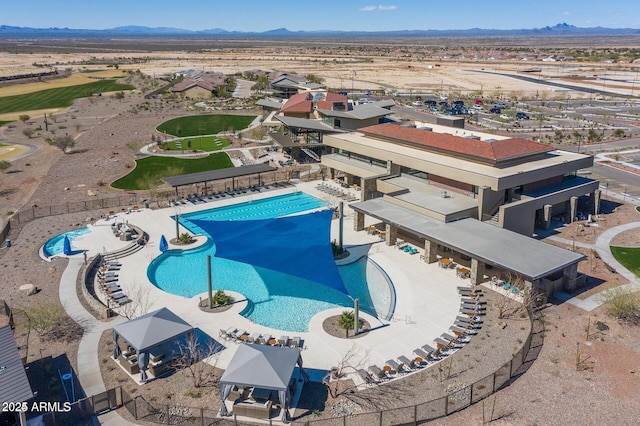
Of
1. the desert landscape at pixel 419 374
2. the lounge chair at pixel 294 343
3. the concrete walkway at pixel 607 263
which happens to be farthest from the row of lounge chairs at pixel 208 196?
the concrete walkway at pixel 607 263

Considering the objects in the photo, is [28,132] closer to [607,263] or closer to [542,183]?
[542,183]

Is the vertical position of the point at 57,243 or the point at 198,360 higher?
the point at 57,243

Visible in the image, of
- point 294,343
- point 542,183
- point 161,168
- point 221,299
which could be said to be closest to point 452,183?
point 542,183

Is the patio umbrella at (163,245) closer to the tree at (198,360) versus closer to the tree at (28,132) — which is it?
the tree at (198,360)

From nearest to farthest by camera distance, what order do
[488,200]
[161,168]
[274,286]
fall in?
[274,286], [488,200], [161,168]

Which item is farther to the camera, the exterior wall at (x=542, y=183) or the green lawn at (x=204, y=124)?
the green lawn at (x=204, y=124)

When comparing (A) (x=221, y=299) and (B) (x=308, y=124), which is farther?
(B) (x=308, y=124)

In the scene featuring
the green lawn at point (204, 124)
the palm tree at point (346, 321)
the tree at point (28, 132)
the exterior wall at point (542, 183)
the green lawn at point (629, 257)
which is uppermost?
the green lawn at point (204, 124)

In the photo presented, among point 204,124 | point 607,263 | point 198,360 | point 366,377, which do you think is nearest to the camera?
point 366,377
